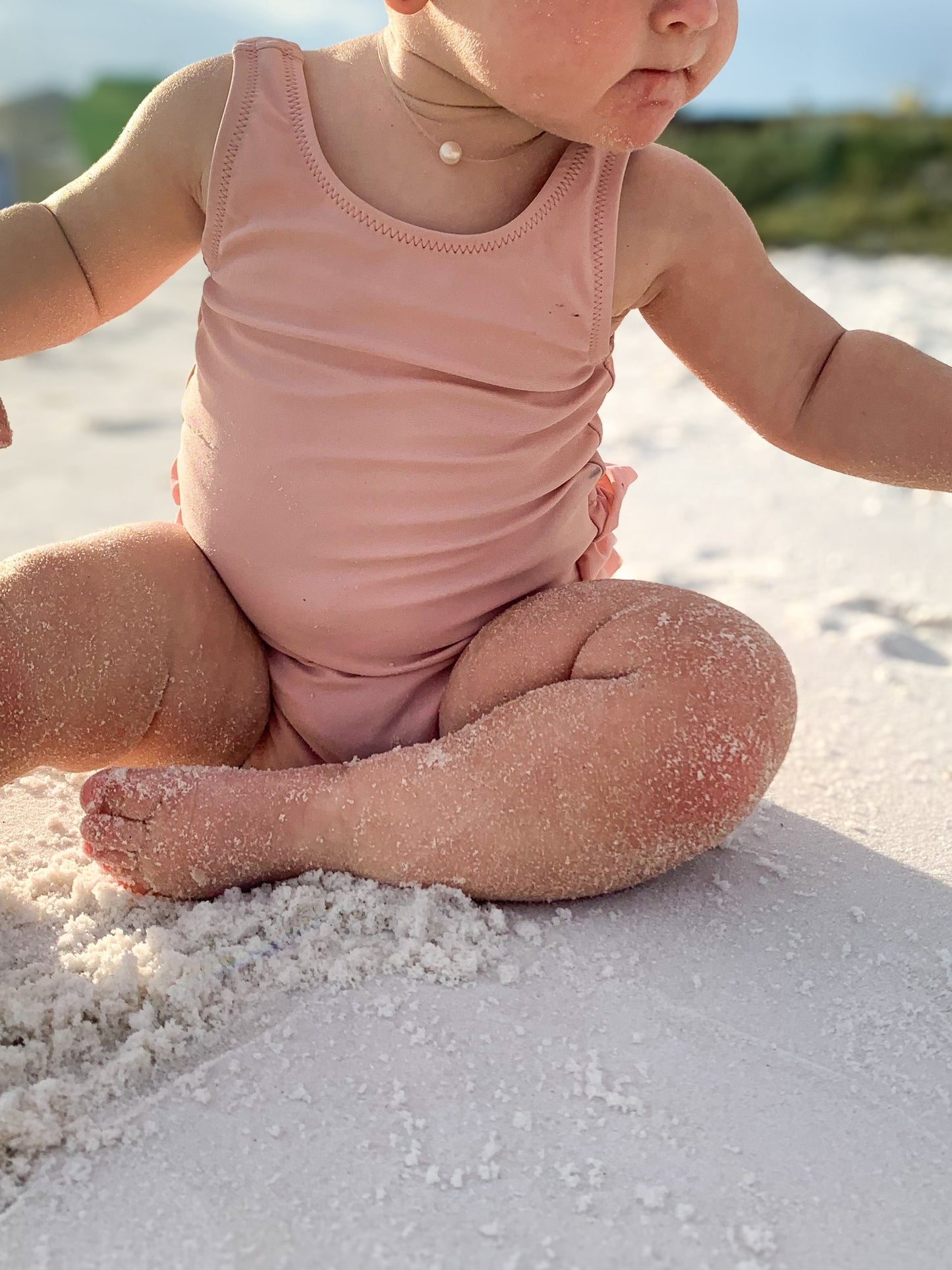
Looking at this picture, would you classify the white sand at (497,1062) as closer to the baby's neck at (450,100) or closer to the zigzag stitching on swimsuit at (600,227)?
the zigzag stitching on swimsuit at (600,227)

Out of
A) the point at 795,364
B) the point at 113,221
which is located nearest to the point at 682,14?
the point at 795,364

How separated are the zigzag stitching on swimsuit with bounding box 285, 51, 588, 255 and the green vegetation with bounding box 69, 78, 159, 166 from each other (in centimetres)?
301

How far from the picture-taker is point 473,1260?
0.61 m

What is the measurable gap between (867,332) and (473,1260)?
783 millimetres

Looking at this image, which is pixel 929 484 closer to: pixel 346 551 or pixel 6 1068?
pixel 346 551

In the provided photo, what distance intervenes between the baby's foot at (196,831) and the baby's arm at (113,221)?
358 mm

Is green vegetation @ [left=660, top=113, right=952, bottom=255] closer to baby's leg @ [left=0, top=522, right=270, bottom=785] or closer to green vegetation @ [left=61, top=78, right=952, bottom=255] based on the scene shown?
green vegetation @ [left=61, top=78, right=952, bottom=255]

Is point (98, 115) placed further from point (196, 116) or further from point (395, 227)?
point (395, 227)

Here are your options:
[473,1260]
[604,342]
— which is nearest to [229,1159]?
[473,1260]

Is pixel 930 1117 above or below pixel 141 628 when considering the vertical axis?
below

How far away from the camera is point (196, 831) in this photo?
0.90 meters

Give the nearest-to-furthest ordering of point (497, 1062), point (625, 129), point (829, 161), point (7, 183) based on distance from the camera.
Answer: point (497, 1062) → point (625, 129) → point (7, 183) → point (829, 161)

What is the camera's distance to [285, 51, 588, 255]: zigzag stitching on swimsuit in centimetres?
93

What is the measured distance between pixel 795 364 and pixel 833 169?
4.79 metres
